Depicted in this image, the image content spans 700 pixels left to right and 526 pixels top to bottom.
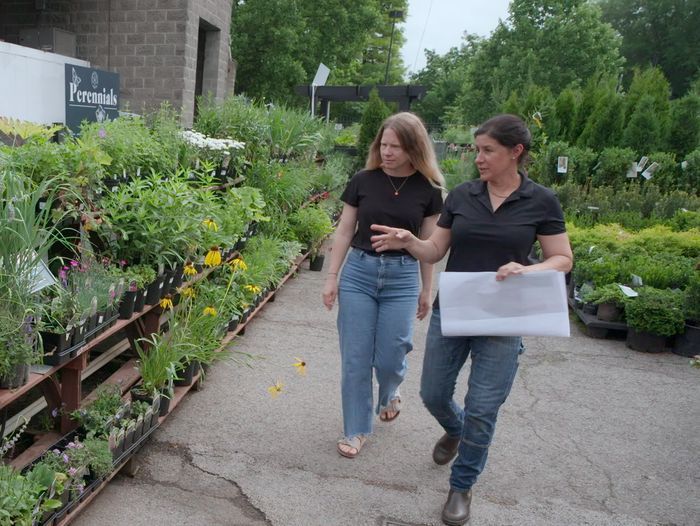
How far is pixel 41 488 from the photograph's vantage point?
94.0 inches

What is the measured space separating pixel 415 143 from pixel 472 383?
1.24 m

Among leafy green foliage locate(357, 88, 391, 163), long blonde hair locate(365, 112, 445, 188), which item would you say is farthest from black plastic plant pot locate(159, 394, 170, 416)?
leafy green foliage locate(357, 88, 391, 163)

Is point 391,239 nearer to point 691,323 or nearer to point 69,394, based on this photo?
point 69,394

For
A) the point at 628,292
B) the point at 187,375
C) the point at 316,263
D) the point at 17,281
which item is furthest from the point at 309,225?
the point at 17,281

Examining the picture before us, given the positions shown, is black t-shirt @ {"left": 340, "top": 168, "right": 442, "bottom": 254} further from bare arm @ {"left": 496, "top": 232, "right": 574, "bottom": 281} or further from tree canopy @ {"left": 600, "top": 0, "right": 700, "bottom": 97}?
tree canopy @ {"left": 600, "top": 0, "right": 700, "bottom": 97}

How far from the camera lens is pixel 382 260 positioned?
340cm

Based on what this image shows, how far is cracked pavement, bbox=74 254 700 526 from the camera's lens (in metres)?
3.20

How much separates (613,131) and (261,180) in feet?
27.1

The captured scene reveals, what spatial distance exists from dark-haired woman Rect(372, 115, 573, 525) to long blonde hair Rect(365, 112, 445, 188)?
0.43 metres

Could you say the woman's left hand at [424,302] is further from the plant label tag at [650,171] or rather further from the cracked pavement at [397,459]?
the plant label tag at [650,171]

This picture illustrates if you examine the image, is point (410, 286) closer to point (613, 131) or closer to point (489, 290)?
point (489, 290)

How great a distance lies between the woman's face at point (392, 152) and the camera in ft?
11.0

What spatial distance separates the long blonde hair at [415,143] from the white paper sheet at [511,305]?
77 centimetres

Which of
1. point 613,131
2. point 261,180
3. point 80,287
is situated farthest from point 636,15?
point 80,287
